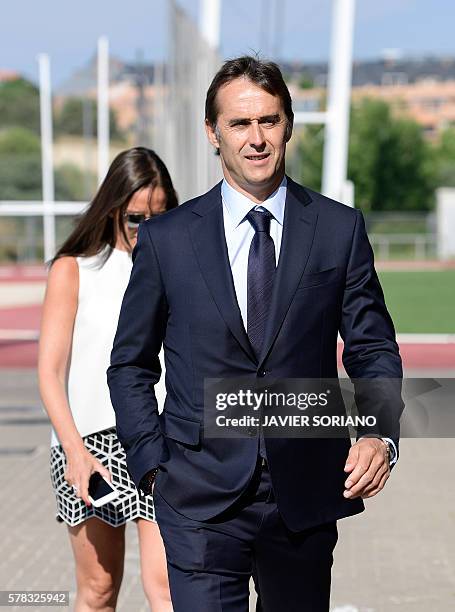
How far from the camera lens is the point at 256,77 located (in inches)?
118

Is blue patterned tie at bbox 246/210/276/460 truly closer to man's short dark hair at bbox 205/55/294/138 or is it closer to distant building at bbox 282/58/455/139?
man's short dark hair at bbox 205/55/294/138

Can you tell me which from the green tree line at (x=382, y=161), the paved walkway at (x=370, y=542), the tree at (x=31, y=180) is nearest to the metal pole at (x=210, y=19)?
the paved walkway at (x=370, y=542)

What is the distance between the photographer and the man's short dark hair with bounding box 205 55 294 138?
3008 millimetres

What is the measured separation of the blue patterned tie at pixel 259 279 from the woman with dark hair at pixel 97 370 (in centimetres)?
102

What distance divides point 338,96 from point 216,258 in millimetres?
21010

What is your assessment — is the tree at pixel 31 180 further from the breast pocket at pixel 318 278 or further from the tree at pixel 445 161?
the breast pocket at pixel 318 278

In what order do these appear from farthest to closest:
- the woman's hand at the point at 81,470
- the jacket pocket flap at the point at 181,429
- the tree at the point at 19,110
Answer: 1. the tree at the point at 19,110
2. the woman's hand at the point at 81,470
3. the jacket pocket flap at the point at 181,429

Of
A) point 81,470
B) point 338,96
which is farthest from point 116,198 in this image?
point 338,96

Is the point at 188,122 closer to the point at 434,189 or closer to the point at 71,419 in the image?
the point at 71,419

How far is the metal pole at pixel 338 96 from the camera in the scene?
2270cm

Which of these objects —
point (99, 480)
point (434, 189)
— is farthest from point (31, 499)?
point (434, 189)

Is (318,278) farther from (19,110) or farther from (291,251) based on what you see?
(19,110)

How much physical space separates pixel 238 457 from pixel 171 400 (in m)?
0.25

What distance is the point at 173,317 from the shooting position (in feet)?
9.98
